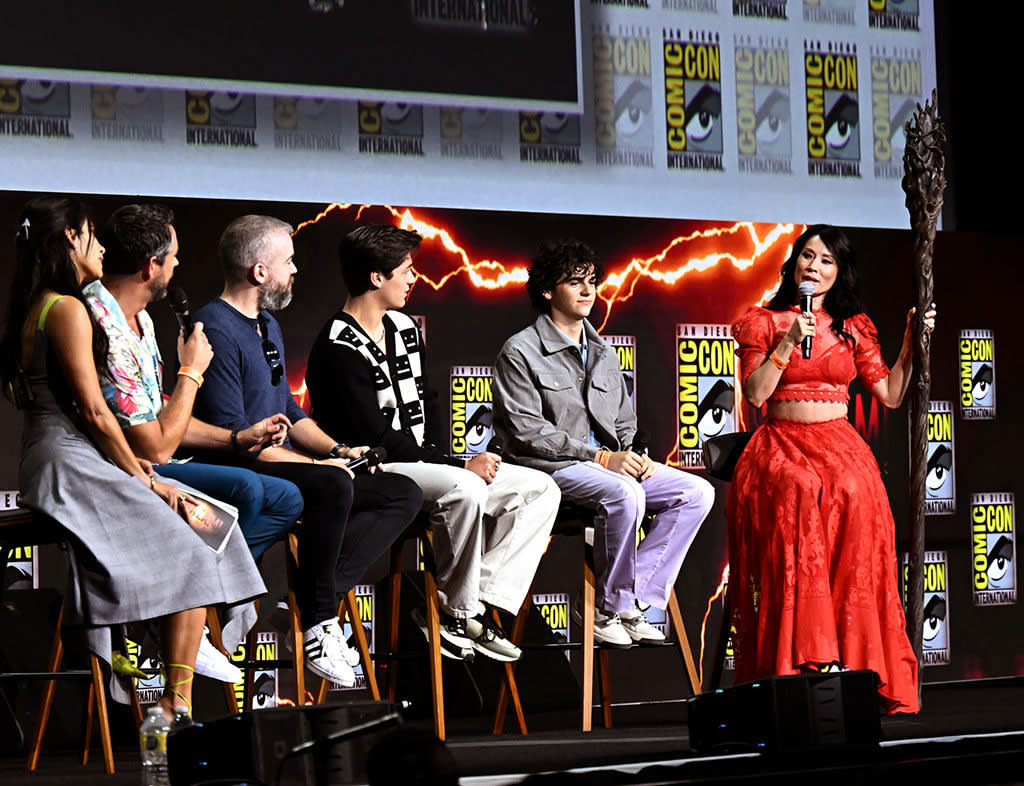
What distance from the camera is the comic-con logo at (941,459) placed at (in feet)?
19.5

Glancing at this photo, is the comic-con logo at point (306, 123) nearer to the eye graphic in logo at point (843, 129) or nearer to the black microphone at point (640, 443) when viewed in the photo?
the black microphone at point (640, 443)

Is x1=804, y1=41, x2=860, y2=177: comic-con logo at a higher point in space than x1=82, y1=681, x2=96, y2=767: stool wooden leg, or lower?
higher

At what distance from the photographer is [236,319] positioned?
4.16 metres

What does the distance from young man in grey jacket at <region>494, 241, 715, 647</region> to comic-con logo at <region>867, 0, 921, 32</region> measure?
2130 mm

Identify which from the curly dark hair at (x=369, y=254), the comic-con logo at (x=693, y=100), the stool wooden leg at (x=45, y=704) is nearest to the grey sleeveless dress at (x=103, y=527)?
the stool wooden leg at (x=45, y=704)

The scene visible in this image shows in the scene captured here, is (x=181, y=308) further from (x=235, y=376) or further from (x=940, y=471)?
(x=940, y=471)

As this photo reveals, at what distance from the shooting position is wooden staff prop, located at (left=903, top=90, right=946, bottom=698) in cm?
473

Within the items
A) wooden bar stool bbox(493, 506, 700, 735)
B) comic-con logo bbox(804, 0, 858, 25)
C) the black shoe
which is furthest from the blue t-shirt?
comic-con logo bbox(804, 0, 858, 25)

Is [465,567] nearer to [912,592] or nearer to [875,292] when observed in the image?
[912,592]

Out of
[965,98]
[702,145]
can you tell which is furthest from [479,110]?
[965,98]

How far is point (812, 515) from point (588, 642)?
76 cm

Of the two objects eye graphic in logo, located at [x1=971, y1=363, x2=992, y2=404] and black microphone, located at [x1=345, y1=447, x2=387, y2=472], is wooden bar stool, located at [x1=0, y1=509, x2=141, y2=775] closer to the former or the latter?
black microphone, located at [x1=345, y1=447, x2=387, y2=472]

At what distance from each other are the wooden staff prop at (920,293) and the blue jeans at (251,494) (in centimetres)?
202

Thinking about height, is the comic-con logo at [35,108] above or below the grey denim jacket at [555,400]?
above
